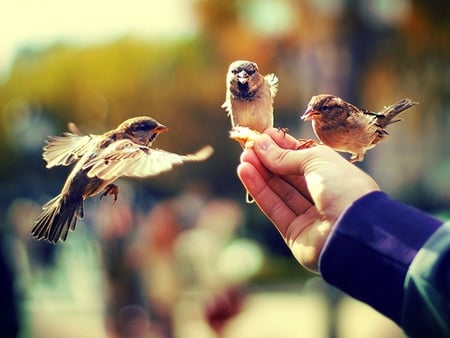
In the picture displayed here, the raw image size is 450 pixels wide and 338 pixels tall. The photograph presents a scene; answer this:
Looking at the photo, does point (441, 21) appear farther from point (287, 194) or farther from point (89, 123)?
point (89, 123)

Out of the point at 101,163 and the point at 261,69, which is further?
the point at 261,69

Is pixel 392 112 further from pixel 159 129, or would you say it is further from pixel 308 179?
pixel 159 129

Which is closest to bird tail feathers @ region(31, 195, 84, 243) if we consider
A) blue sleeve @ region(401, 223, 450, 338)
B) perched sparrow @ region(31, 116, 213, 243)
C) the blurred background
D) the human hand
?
perched sparrow @ region(31, 116, 213, 243)

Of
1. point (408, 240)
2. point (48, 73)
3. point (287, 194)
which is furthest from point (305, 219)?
point (48, 73)

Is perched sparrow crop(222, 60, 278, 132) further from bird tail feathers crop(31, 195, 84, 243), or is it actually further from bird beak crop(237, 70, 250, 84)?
bird tail feathers crop(31, 195, 84, 243)

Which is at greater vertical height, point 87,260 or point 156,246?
point 156,246

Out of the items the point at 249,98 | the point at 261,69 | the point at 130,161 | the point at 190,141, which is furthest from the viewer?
the point at 190,141

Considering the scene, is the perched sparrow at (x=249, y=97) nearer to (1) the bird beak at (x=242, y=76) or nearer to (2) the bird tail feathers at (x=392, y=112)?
(1) the bird beak at (x=242, y=76)

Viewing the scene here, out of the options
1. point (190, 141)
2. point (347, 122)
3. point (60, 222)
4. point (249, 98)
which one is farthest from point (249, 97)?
point (190, 141)
